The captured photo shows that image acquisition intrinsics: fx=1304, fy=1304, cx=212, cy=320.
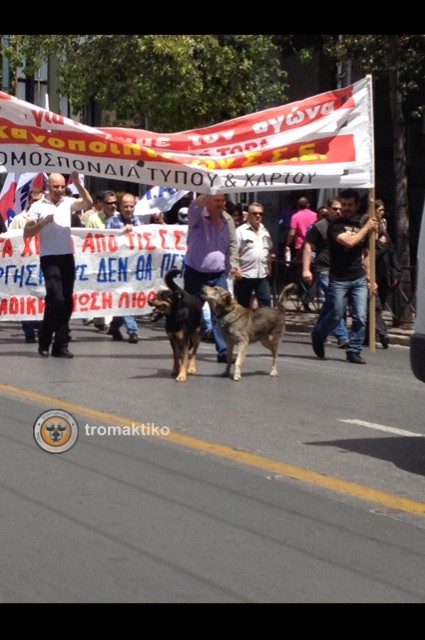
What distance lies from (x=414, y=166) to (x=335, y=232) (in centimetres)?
1215

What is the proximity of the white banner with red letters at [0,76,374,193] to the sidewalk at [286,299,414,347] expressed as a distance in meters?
3.39

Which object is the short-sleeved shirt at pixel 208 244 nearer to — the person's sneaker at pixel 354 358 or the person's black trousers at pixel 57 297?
the person's black trousers at pixel 57 297

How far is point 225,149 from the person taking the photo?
1470 centimetres

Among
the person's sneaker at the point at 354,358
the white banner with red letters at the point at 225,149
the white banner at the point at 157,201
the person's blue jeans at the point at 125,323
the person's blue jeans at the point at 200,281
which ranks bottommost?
the person's sneaker at the point at 354,358

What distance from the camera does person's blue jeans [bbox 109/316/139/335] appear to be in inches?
643

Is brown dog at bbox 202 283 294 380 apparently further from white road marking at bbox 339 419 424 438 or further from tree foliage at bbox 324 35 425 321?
tree foliage at bbox 324 35 425 321

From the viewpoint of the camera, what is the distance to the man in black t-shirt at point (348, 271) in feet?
46.6

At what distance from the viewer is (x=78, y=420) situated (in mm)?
10031

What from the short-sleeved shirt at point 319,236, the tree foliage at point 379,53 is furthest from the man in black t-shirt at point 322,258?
A: the tree foliage at point 379,53

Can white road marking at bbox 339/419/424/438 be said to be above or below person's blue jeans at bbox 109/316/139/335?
below

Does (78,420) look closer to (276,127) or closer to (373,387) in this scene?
(373,387)

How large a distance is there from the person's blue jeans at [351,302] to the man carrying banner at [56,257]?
287 cm

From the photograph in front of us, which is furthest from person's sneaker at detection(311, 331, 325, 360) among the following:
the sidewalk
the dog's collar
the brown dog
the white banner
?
the white banner

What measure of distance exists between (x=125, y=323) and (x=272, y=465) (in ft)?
26.9
